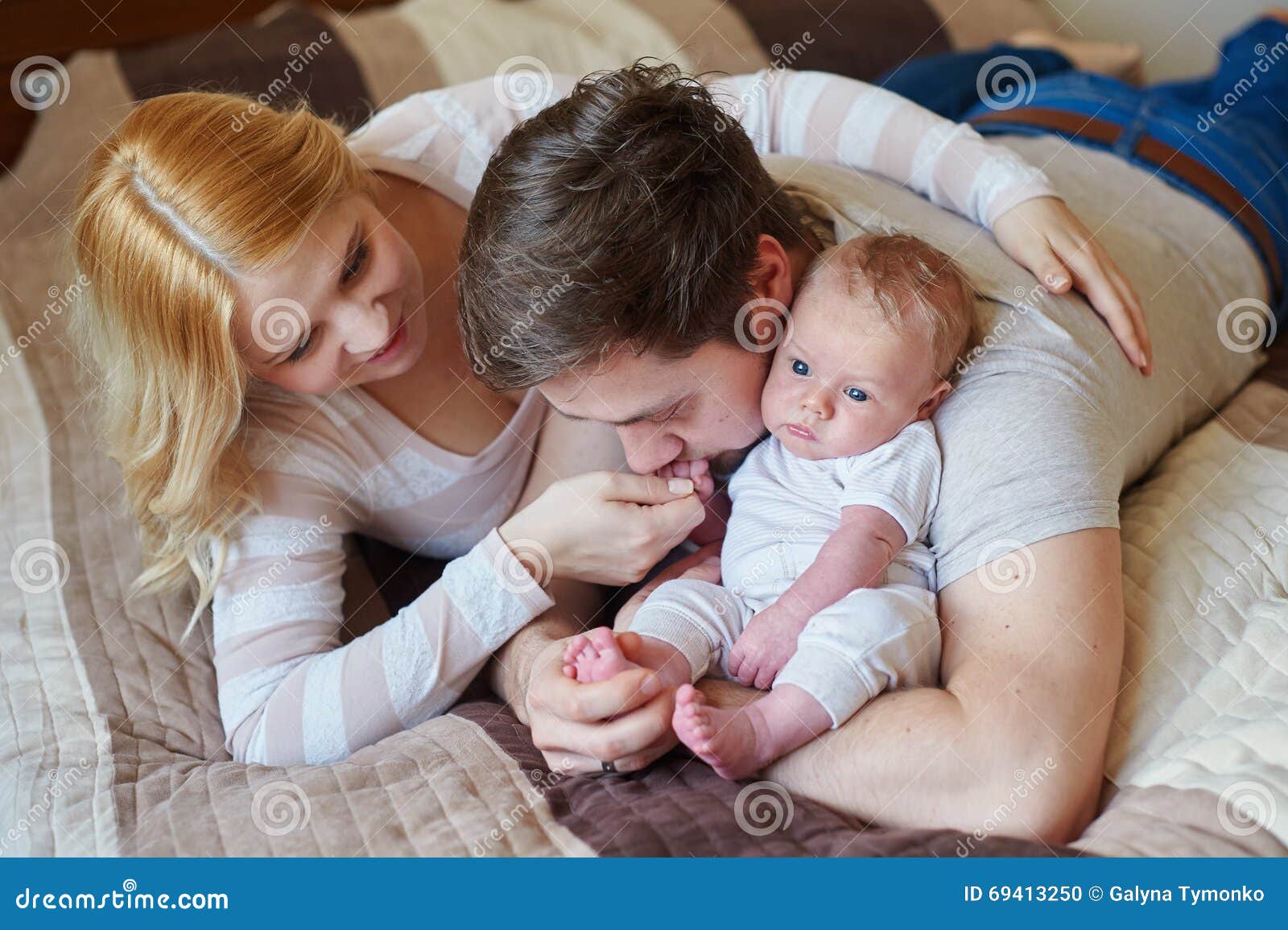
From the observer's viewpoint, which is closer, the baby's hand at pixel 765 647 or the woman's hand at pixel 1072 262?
the baby's hand at pixel 765 647

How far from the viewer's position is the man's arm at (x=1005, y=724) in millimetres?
1069

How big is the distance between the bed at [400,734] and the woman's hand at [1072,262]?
0.25 m

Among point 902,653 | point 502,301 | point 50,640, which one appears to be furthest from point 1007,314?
point 50,640

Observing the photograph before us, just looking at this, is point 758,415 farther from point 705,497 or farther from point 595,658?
point 595,658

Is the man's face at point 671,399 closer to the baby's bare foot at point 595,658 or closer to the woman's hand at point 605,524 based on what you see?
the woman's hand at point 605,524

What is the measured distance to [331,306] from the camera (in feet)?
4.35

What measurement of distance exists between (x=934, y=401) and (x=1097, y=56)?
1428 mm

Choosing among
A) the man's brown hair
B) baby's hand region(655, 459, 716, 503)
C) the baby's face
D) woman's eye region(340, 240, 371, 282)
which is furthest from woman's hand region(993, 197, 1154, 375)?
woman's eye region(340, 240, 371, 282)

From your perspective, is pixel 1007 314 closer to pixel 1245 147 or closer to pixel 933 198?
pixel 933 198

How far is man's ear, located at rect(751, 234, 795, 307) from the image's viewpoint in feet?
4.14

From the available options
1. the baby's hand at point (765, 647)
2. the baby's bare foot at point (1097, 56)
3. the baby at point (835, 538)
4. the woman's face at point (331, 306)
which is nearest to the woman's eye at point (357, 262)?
the woman's face at point (331, 306)

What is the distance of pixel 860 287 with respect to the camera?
3.96 feet

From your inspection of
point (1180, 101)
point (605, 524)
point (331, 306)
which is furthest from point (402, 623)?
point (1180, 101)

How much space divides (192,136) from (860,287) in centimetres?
82
